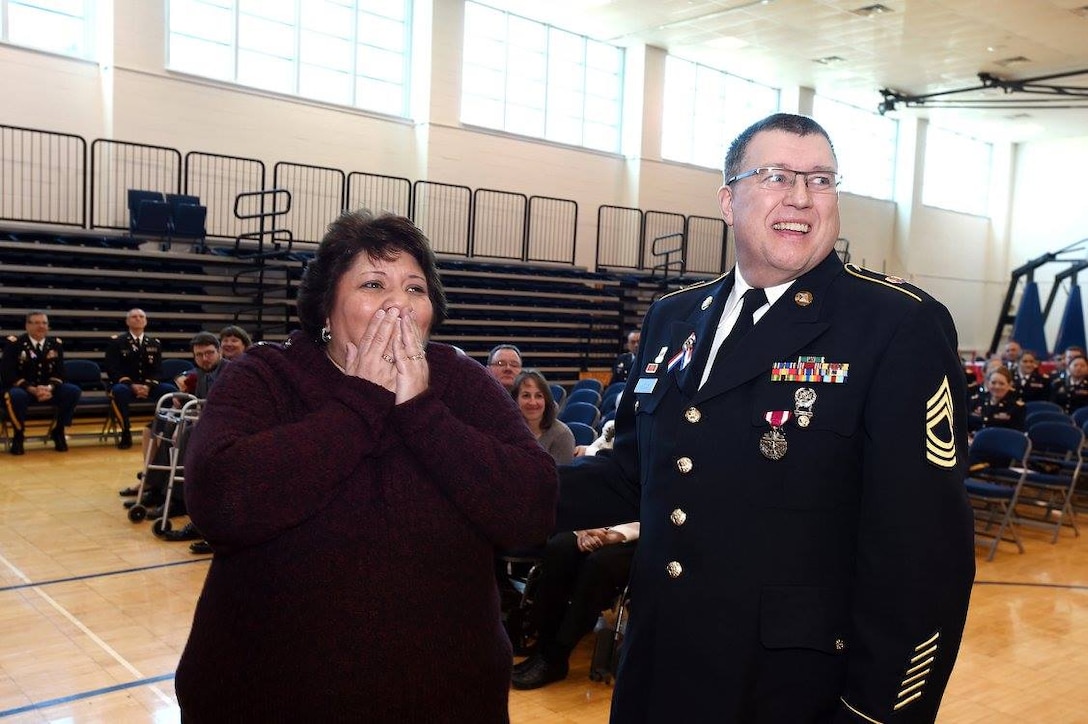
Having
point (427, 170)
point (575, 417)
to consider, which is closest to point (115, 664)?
point (575, 417)

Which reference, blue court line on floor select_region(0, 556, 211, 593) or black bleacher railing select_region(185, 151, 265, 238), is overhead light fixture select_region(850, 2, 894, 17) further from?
blue court line on floor select_region(0, 556, 211, 593)

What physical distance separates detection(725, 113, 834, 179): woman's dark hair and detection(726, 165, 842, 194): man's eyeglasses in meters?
0.06

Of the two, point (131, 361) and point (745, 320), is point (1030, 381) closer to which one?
point (131, 361)

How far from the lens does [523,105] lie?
52.3 ft

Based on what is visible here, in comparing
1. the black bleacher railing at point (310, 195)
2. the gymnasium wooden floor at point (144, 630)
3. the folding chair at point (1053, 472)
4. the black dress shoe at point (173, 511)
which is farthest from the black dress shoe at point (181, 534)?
the black bleacher railing at point (310, 195)

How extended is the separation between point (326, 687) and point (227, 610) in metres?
0.21

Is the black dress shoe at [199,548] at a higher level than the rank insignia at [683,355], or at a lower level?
lower

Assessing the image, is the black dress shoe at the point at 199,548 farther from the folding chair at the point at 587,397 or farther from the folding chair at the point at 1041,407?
the folding chair at the point at 1041,407

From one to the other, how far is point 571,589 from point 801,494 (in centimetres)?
290

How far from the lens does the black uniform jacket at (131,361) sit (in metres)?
9.78

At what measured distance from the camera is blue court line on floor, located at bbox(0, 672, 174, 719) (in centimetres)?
347

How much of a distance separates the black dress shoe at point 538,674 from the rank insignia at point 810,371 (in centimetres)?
288

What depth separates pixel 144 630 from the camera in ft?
14.6

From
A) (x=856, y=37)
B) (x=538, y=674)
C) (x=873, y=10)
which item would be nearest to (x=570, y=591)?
(x=538, y=674)
